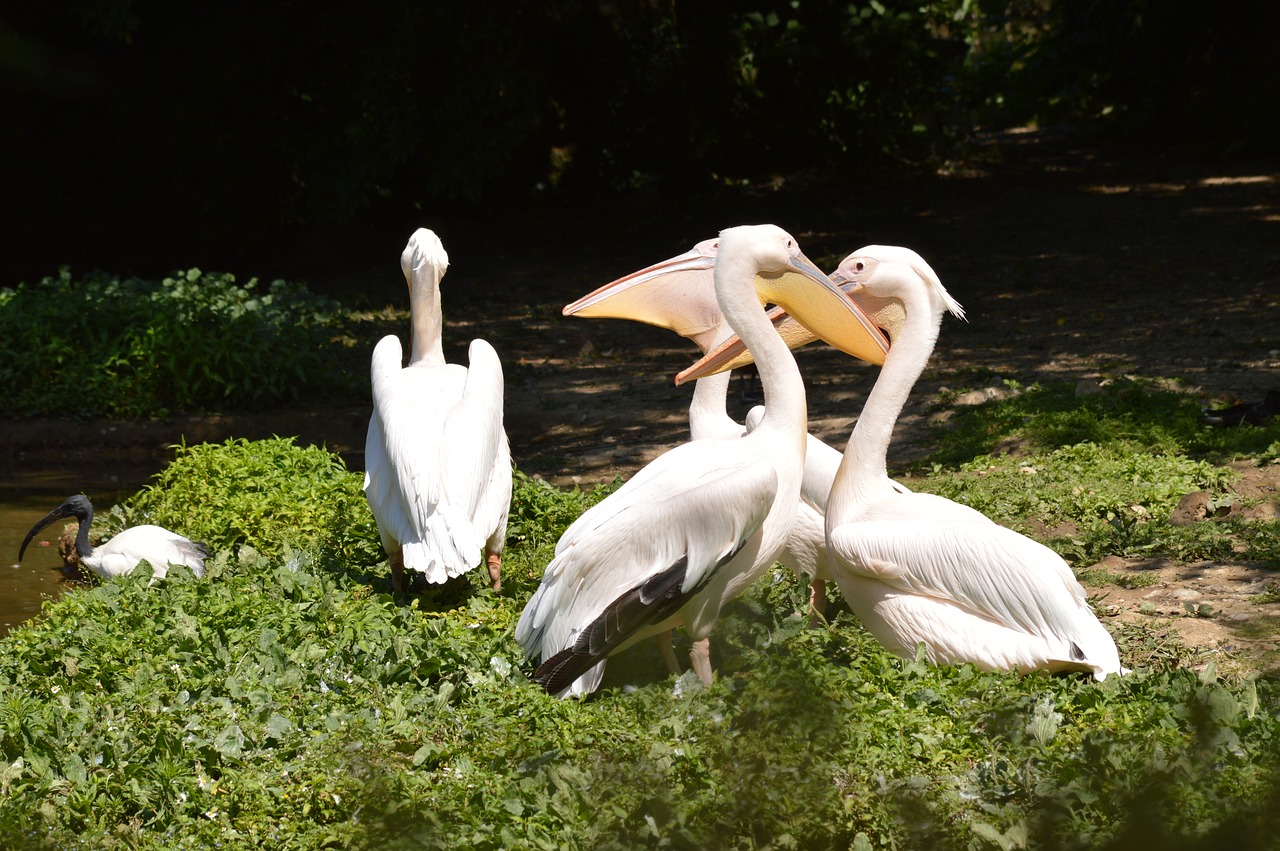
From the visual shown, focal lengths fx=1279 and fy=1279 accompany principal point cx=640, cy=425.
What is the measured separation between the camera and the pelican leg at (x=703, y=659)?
3.73m

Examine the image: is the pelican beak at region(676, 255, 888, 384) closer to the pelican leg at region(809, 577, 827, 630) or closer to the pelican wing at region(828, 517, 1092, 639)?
the pelican wing at region(828, 517, 1092, 639)

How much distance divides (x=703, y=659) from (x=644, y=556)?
0.38 metres

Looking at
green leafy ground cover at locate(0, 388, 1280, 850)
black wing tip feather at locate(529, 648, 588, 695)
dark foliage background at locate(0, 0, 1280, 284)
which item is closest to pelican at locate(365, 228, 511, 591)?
green leafy ground cover at locate(0, 388, 1280, 850)

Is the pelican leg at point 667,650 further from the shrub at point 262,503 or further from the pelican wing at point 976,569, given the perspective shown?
the shrub at point 262,503

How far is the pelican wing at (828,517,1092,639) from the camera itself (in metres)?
3.51

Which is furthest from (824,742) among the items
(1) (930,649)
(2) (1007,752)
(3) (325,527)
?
(3) (325,527)

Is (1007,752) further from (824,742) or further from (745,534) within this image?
(824,742)

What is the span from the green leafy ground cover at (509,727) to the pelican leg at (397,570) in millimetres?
85

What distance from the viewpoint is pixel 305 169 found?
466 inches

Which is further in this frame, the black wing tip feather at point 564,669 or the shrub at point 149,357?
the shrub at point 149,357

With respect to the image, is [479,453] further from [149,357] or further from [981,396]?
[149,357]

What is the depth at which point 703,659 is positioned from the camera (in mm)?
3771

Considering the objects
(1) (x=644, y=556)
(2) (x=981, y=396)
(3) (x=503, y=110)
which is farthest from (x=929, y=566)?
(3) (x=503, y=110)

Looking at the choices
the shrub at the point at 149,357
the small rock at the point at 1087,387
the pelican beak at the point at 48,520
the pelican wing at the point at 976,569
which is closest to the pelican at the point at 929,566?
the pelican wing at the point at 976,569
